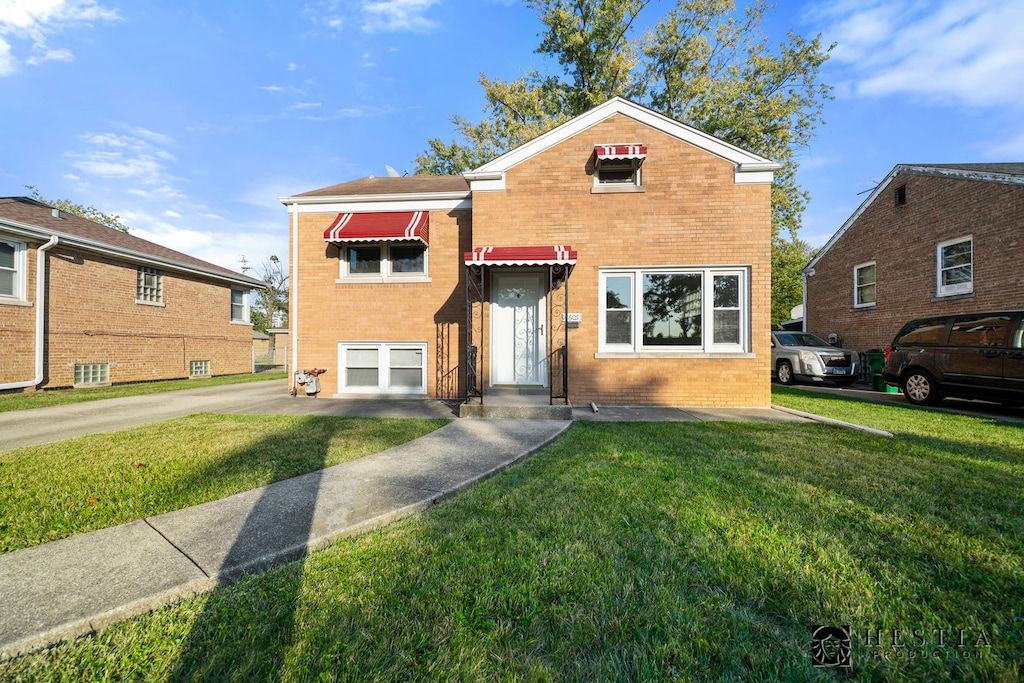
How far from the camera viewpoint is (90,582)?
2.04 metres

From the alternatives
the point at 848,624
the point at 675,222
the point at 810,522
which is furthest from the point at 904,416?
the point at 848,624

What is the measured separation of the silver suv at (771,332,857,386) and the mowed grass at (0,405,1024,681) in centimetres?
995

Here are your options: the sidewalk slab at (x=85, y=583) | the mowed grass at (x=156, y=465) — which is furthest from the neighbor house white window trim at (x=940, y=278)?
the sidewalk slab at (x=85, y=583)

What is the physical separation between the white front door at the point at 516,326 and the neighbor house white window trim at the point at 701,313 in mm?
1346

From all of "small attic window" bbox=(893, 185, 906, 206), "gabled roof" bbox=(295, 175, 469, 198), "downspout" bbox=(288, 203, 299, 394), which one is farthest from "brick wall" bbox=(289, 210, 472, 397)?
"small attic window" bbox=(893, 185, 906, 206)

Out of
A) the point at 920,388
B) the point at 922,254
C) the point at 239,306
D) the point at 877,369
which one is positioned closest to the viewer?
the point at 920,388

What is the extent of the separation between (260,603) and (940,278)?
1777cm

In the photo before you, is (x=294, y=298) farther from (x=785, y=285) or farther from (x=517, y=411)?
(x=785, y=285)

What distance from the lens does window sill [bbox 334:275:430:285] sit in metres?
9.19

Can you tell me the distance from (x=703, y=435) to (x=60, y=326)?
15870 millimetres

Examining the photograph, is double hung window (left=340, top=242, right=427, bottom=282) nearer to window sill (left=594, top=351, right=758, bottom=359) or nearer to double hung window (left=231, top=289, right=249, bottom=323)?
window sill (left=594, top=351, right=758, bottom=359)

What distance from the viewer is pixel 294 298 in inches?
372

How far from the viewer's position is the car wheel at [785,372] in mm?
12617

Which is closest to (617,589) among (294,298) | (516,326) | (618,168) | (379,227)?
(516,326)
